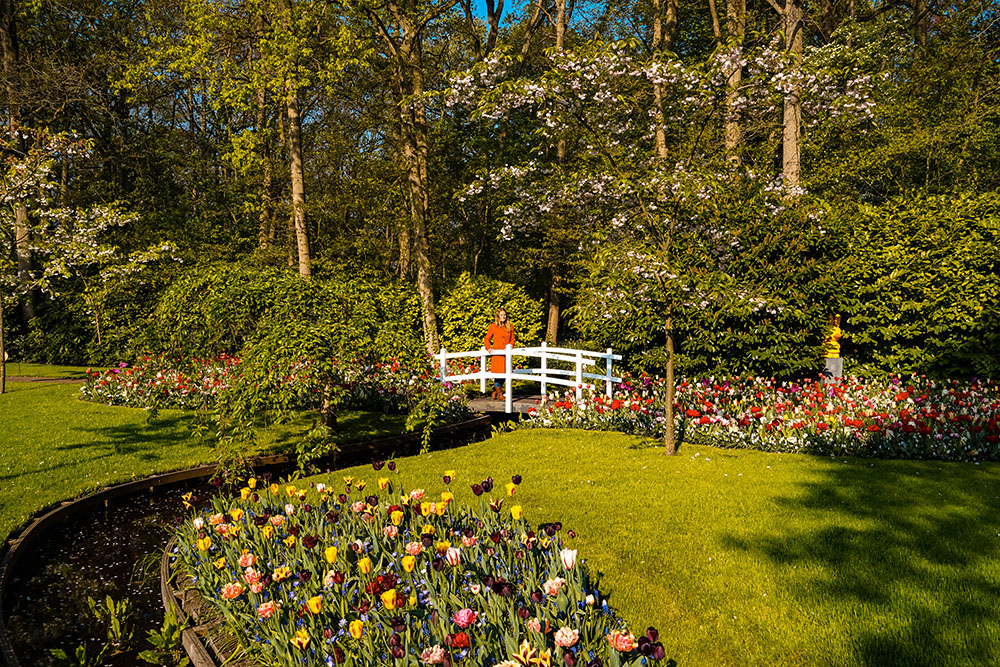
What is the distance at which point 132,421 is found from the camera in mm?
11055

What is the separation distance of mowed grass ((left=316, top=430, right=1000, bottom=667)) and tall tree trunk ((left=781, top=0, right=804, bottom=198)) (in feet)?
21.0

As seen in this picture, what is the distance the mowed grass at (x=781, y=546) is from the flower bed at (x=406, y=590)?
2.38ft

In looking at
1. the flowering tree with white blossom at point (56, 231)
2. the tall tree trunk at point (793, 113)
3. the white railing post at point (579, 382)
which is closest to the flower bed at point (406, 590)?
the white railing post at point (579, 382)

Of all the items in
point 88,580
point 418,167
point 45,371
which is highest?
point 418,167

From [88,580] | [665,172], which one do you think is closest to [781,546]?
[665,172]

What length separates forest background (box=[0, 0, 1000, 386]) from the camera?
8.65 m

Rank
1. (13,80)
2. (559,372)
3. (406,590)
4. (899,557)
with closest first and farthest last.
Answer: (406,590), (899,557), (559,372), (13,80)

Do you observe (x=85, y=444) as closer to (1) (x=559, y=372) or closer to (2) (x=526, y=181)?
(1) (x=559, y=372)

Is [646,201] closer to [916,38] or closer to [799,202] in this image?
[799,202]

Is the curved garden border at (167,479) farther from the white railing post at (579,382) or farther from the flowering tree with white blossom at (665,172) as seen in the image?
the flowering tree with white blossom at (665,172)

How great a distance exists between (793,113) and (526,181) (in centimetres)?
660

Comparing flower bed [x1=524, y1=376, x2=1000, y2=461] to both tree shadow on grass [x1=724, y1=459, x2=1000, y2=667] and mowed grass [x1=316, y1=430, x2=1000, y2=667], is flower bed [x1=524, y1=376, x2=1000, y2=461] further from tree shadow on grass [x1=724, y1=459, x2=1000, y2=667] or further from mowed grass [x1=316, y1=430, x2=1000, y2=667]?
tree shadow on grass [x1=724, y1=459, x2=1000, y2=667]

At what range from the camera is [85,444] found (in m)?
9.28

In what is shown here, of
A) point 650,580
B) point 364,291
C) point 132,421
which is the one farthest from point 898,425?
point 132,421
